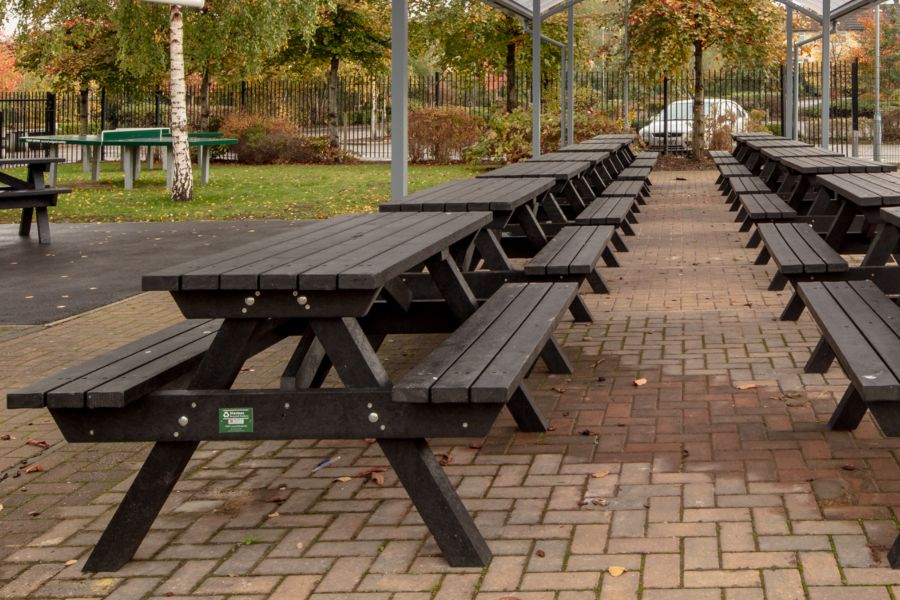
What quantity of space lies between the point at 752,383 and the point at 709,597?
2.78 m

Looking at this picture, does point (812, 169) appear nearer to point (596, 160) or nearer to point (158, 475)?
point (596, 160)

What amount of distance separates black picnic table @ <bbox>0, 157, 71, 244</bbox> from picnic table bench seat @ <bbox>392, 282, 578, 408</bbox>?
27.6 feet

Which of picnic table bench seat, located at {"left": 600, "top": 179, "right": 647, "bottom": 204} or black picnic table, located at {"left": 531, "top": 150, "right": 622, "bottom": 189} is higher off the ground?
black picnic table, located at {"left": 531, "top": 150, "right": 622, "bottom": 189}

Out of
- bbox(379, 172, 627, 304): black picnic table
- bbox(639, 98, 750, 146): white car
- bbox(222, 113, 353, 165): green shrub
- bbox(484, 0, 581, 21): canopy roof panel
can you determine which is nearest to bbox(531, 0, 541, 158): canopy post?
bbox(484, 0, 581, 21): canopy roof panel

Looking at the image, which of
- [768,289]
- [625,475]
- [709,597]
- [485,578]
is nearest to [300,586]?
[485,578]

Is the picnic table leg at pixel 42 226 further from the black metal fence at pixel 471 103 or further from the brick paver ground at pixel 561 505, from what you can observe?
the black metal fence at pixel 471 103

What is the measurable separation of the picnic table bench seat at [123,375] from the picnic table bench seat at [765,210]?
19.6 feet

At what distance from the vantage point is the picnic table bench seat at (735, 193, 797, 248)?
9.80 meters

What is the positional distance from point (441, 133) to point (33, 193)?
1731 centimetres

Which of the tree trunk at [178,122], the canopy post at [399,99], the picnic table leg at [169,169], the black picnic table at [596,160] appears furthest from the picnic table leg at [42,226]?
the picnic table leg at [169,169]

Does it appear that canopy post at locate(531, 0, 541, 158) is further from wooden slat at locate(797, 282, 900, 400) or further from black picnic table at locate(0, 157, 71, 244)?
wooden slat at locate(797, 282, 900, 400)

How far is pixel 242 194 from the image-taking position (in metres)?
20.4

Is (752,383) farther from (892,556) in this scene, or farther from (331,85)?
(331,85)

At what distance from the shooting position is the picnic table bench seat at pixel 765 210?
9.80 metres
